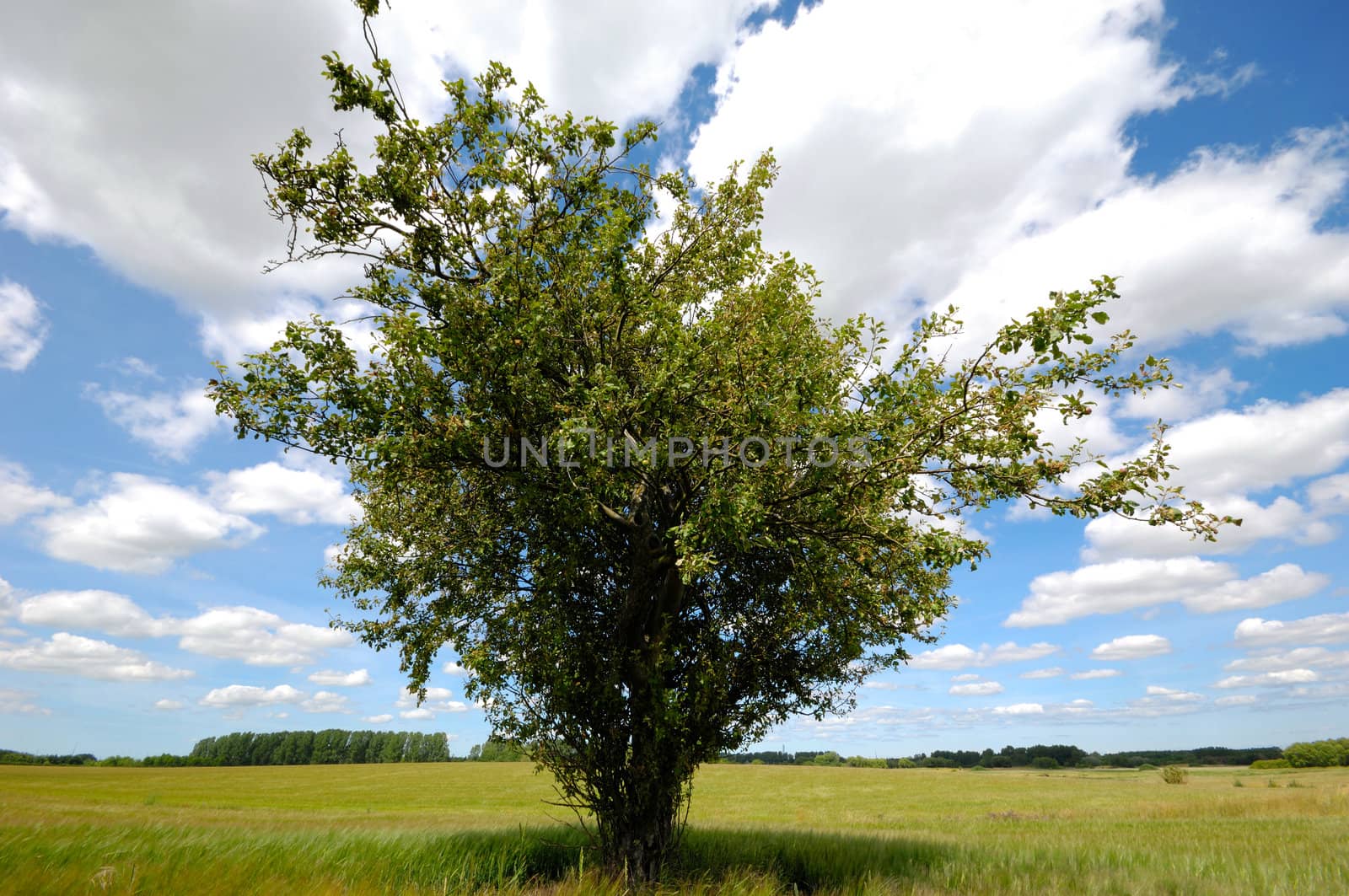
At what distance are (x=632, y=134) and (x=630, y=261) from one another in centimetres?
245

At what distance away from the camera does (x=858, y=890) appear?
11.1 metres

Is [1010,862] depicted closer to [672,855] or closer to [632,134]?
[672,855]

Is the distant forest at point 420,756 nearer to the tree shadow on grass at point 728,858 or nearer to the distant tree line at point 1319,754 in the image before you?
the distant tree line at point 1319,754

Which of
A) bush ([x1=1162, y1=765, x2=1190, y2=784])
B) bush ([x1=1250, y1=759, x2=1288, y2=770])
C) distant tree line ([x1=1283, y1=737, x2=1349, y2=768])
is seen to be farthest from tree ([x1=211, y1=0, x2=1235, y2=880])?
distant tree line ([x1=1283, y1=737, x2=1349, y2=768])

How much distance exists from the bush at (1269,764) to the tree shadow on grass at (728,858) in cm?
14581

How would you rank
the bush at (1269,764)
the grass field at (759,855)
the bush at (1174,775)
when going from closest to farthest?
the grass field at (759,855) < the bush at (1174,775) < the bush at (1269,764)

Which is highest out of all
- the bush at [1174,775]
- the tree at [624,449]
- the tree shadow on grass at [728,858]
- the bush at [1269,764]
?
the tree at [624,449]

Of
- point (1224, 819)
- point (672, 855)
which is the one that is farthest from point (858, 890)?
point (1224, 819)

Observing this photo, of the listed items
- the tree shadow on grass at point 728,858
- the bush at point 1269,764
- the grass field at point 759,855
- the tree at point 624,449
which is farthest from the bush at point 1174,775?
the tree at point 624,449

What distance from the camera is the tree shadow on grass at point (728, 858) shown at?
12148 mm

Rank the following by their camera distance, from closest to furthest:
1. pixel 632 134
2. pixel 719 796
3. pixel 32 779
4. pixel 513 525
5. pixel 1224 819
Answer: pixel 632 134 → pixel 513 525 → pixel 1224 819 → pixel 719 796 → pixel 32 779

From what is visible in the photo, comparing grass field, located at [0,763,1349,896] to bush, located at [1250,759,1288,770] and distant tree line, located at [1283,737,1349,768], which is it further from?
A: distant tree line, located at [1283,737,1349,768]

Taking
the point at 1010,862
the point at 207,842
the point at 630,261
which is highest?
the point at 630,261

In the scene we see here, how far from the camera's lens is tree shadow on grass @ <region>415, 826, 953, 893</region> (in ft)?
39.9
